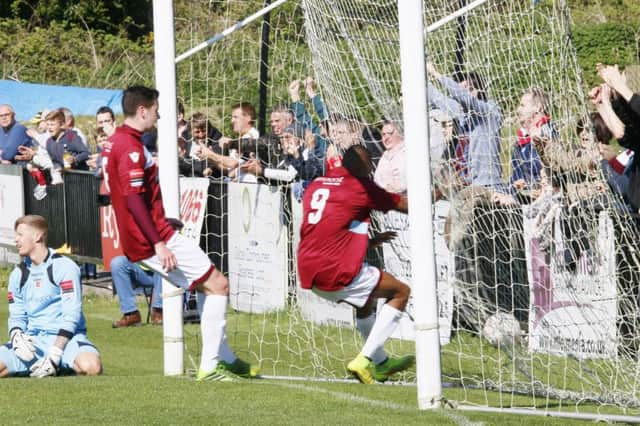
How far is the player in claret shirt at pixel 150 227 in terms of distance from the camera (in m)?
8.45

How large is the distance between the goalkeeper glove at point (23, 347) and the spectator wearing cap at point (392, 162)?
3349mm

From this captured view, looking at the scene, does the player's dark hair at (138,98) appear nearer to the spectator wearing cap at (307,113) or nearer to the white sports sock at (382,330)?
the white sports sock at (382,330)

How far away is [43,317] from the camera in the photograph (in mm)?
9578

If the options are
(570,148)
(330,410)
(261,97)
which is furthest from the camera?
(261,97)

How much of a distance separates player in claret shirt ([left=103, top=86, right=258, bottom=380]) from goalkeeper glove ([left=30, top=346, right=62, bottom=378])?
1222 millimetres

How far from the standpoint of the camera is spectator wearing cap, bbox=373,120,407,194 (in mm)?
10305

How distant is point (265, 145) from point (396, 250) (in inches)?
98.4

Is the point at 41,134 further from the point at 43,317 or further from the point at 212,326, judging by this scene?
the point at 212,326

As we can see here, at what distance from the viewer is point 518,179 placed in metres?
9.48

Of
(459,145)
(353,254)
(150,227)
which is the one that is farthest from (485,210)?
(150,227)

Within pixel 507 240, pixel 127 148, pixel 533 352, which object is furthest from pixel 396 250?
pixel 127 148

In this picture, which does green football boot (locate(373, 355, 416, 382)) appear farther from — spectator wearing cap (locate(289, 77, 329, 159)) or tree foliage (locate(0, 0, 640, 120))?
tree foliage (locate(0, 0, 640, 120))

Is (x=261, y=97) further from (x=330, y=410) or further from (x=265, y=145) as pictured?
(x=330, y=410)

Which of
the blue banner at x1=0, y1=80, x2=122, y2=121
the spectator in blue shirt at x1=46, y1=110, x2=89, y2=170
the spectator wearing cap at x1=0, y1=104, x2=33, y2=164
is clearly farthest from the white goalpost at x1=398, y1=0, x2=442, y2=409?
the blue banner at x1=0, y1=80, x2=122, y2=121
